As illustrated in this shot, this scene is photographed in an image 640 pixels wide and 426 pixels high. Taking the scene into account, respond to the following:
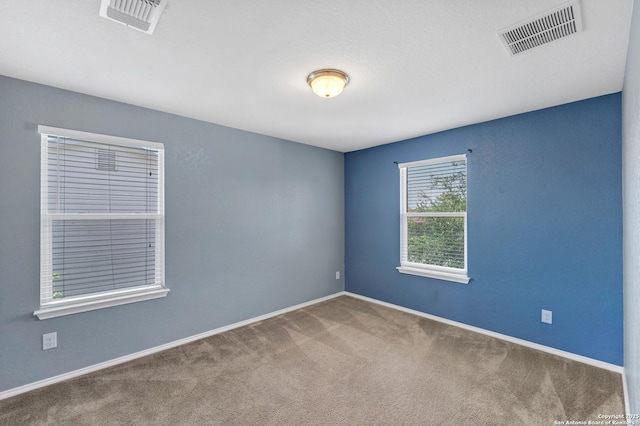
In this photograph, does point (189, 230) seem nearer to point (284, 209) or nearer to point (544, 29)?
point (284, 209)

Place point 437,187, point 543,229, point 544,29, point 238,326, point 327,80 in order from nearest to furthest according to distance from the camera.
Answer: point 544,29
point 327,80
point 543,229
point 238,326
point 437,187

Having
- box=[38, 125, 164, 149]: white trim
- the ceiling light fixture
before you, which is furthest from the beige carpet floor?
the ceiling light fixture

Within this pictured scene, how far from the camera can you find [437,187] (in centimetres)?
384

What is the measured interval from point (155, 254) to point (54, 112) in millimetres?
1462

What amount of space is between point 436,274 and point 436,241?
1.40 ft

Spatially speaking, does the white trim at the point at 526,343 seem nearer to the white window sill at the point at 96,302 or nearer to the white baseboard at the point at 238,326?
the white baseboard at the point at 238,326

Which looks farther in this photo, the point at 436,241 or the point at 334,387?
the point at 436,241

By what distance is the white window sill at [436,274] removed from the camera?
11.4 ft

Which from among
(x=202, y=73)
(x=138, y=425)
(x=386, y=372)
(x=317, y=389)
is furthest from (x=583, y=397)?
(x=202, y=73)

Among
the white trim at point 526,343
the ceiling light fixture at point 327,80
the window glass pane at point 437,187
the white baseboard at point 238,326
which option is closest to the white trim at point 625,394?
the white baseboard at point 238,326

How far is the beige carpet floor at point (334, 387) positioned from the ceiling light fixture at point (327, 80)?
7.60 feet

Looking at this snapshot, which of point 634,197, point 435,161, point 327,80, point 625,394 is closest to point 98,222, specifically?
point 327,80

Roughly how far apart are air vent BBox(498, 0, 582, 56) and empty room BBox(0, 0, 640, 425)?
11 millimetres

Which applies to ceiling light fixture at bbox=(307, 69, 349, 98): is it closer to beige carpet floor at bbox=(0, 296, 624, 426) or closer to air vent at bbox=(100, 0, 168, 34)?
air vent at bbox=(100, 0, 168, 34)
